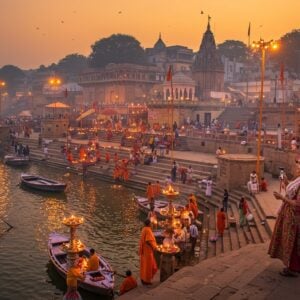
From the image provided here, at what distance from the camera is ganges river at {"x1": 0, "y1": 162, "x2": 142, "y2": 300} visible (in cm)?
1114

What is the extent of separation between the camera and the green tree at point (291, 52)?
5564 centimetres

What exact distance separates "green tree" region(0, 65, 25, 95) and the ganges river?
278ft

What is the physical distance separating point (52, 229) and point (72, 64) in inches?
3831

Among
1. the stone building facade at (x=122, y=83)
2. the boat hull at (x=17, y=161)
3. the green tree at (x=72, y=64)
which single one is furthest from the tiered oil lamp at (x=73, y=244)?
the green tree at (x=72, y=64)

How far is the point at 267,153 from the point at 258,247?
1341cm

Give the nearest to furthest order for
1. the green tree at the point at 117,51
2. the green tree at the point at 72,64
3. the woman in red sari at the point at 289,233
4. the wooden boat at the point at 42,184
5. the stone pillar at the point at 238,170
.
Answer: the woman in red sari at the point at 289,233
the stone pillar at the point at 238,170
the wooden boat at the point at 42,184
the green tree at the point at 117,51
the green tree at the point at 72,64

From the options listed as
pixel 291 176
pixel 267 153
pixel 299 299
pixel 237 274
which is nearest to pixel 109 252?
pixel 237 274

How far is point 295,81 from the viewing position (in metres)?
54.9

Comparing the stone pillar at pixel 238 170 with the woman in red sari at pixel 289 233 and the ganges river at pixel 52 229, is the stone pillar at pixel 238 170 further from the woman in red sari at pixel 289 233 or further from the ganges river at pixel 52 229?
the woman in red sari at pixel 289 233

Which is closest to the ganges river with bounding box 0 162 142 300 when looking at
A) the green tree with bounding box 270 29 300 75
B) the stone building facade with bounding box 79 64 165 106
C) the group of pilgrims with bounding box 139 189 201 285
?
the group of pilgrims with bounding box 139 189 201 285

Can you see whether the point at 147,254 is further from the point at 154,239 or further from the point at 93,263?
the point at 93,263

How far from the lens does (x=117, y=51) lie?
241 ft

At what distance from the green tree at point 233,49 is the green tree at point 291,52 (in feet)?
120

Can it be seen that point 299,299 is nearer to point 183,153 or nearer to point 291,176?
point 291,176
